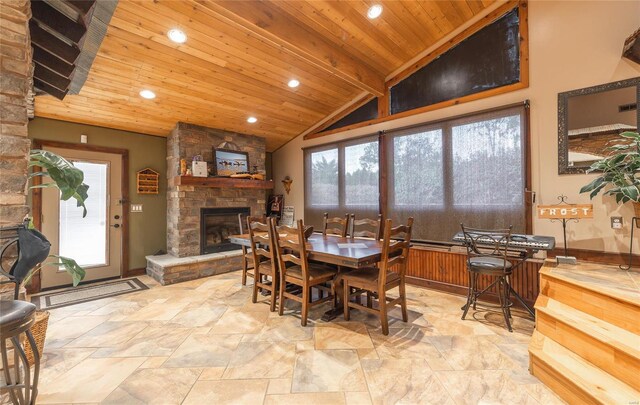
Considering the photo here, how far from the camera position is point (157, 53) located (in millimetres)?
3086

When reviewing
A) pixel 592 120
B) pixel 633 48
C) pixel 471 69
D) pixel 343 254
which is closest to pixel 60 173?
pixel 343 254

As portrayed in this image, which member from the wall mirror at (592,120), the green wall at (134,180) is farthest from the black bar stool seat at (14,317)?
the wall mirror at (592,120)

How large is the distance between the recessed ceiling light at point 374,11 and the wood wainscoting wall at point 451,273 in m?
2.96

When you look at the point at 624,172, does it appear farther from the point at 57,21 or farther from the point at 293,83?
the point at 57,21

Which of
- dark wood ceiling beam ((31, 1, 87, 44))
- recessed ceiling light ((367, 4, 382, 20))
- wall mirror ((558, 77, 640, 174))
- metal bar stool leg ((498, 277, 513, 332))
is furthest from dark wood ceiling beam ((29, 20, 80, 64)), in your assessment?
wall mirror ((558, 77, 640, 174))

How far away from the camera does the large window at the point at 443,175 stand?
136 inches

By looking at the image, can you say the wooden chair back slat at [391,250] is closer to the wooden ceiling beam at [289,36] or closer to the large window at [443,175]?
the large window at [443,175]

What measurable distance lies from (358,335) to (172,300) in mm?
2324

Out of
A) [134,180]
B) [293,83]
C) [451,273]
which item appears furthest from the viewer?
[134,180]

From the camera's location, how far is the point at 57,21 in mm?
2236

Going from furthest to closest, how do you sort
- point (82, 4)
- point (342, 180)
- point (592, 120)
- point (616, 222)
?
1. point (342, 180)
2. point (592, 120)
3. point (616, 222)
4. point (82, 4)

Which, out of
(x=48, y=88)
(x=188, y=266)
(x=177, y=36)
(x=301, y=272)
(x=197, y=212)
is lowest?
(x=188, y=266)

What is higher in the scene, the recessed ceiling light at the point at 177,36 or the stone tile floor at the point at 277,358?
the recessed ceiling light at the point at 177,36

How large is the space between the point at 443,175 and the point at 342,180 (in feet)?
5.96
